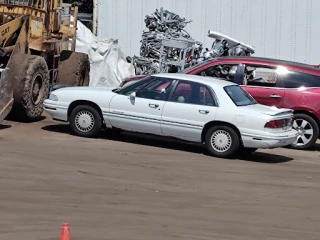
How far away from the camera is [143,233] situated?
8531mm

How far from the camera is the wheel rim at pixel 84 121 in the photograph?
48.4 feet

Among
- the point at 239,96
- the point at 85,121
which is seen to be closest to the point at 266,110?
the point at 239,96

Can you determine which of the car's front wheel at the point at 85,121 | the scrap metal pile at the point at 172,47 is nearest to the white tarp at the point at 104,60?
the scrap metal pile at the point at 172,47

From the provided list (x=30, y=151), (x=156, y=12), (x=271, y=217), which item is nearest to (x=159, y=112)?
(x=30, y=151)

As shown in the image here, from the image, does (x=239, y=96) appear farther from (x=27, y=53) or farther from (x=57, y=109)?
(x=27, y=53)

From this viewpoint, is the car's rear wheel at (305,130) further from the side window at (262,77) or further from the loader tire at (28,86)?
the loader tire at (28,86)

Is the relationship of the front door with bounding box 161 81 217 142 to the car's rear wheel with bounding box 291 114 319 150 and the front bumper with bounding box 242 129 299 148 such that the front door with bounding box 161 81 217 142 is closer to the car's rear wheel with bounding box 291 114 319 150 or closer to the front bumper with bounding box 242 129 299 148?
the front bumper with bounding box 242 129 299 148

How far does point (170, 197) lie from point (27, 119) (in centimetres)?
643

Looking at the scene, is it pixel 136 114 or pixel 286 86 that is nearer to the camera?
pixel 136 114

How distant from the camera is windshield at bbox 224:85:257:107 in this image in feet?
46.7

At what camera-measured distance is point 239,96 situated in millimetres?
14500

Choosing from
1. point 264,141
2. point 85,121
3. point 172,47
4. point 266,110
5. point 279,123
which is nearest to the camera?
point 264,141

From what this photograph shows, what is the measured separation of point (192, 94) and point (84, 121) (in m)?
2.01

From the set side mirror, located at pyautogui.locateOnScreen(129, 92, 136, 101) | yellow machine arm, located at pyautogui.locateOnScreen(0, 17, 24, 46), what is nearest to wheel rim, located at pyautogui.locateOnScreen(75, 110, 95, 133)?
side mirror, located at pyautogui.locateOnScreen(129, 92, 136, 101)
